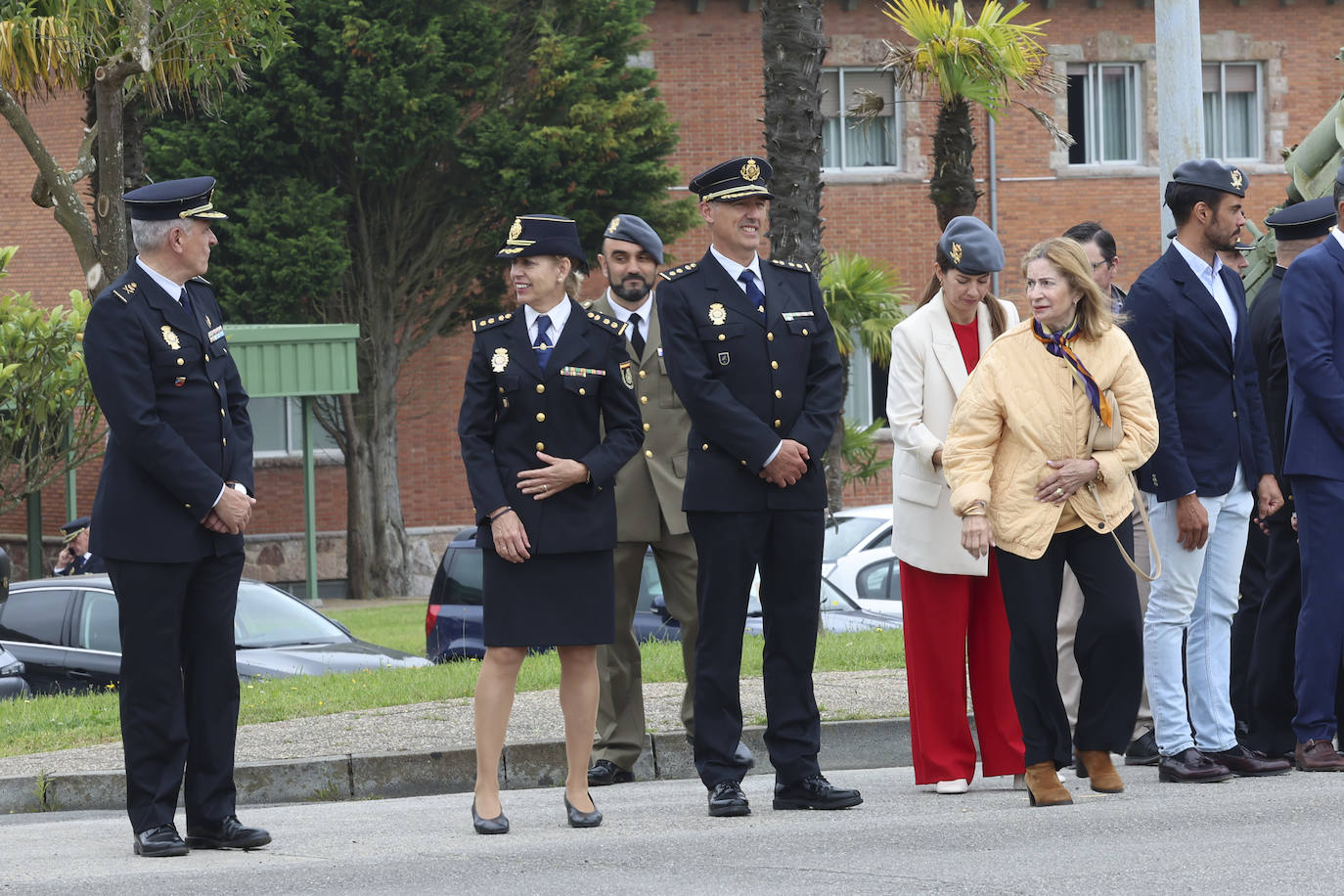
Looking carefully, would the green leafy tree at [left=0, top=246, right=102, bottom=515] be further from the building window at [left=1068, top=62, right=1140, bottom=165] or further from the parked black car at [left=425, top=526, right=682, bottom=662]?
the building window at [left=1068, top=62, right=1140, bottom=165]

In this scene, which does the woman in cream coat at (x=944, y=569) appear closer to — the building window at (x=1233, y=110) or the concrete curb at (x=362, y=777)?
the concrete curb at (x=362, y=777)

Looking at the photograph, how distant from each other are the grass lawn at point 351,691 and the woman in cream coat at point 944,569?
208 cm

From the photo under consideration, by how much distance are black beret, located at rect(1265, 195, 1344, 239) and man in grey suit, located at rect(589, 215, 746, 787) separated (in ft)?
9.29

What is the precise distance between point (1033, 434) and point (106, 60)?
9265 millimetres

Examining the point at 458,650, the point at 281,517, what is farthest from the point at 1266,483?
the point at 281,517

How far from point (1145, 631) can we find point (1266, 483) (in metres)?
0.79

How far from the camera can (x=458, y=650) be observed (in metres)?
12.8

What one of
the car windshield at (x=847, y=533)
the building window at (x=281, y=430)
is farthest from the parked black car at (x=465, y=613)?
the building window at (x=281, y=430)

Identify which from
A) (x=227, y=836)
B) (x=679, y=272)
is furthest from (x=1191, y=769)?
(x=227, y=836)

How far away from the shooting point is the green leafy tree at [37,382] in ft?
62.3

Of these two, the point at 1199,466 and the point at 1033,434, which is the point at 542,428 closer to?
the point at 1033,434

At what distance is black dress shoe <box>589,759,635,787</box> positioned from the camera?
7801 millimetres

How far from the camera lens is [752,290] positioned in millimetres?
6609

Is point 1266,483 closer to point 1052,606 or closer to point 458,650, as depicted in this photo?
point 1052,606
